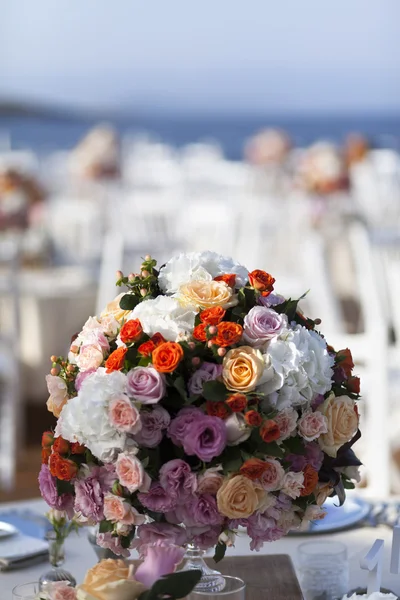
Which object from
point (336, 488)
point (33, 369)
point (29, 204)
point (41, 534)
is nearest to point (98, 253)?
point (29, 204)

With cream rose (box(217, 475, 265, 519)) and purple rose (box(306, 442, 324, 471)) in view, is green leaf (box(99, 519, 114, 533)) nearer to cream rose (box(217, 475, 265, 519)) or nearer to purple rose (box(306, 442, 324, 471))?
cream rose (box(217, 475, 265, 519))

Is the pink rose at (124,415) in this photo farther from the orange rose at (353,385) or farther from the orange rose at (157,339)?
the orange rose at (353,385)

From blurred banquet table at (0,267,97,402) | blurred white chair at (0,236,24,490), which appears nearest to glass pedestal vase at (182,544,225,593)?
blurred white chair at (0,236,24,490)

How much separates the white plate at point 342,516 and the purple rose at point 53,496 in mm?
570

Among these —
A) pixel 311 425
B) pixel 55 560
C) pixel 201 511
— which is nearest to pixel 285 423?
pixel 311 425

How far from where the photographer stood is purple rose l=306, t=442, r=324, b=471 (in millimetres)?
1325

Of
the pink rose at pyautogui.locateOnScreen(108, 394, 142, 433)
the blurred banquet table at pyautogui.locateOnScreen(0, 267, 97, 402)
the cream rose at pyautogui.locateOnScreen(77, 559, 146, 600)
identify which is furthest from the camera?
the blurred banquet table at pyautogui.locateOnScreen(0, 267, 97, 402)

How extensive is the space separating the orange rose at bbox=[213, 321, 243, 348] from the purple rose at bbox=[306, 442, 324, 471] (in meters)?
0.15

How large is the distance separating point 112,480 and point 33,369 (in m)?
3.40

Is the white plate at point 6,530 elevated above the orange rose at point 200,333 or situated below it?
below

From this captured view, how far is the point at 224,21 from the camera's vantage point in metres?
40.4

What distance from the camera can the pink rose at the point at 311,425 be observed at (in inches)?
51.1

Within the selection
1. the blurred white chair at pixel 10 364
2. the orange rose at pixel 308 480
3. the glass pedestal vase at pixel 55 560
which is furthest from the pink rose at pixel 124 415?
the blurred white chair at pixel 10 364

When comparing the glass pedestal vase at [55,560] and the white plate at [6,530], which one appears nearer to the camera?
the glass pedestal vase at [55,560]
